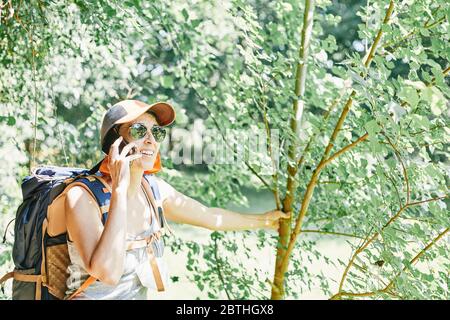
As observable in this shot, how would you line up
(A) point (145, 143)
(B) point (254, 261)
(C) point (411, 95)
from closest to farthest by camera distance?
(C) point (411, 95)
(A) point (145, 143)
(B) point (254, 261)

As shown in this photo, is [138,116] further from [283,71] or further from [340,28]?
[340,28]

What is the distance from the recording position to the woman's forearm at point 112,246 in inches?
70.9

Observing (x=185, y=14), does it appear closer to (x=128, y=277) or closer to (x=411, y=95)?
(x=128, y=277)

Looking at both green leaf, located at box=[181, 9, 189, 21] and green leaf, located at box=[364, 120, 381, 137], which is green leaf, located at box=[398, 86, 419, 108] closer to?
green leaf, located at box=[364, 120, 381, 137]

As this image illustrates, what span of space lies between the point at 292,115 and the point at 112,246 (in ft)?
3.91

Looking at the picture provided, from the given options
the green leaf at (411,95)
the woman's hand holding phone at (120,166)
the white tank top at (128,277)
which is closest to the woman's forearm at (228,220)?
the white tank top at (128,277)

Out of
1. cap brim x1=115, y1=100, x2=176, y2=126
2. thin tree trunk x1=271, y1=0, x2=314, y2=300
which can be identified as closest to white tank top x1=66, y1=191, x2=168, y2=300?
cap brim x1=115, y1=100, x2=176, y2=126

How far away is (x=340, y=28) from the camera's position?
465 inches

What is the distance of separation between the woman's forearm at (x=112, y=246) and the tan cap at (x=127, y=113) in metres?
0.36

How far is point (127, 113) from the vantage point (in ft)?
7.02

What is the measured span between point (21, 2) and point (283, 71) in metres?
1.18

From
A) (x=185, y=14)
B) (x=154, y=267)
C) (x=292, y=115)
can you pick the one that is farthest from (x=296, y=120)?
(x=154, y=267)

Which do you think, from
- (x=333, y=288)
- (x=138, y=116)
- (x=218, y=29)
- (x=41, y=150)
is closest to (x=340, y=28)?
(x=333, y=288)

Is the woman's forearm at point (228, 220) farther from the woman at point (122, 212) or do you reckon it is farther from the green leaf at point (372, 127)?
the green leaf at point (372, 127)
